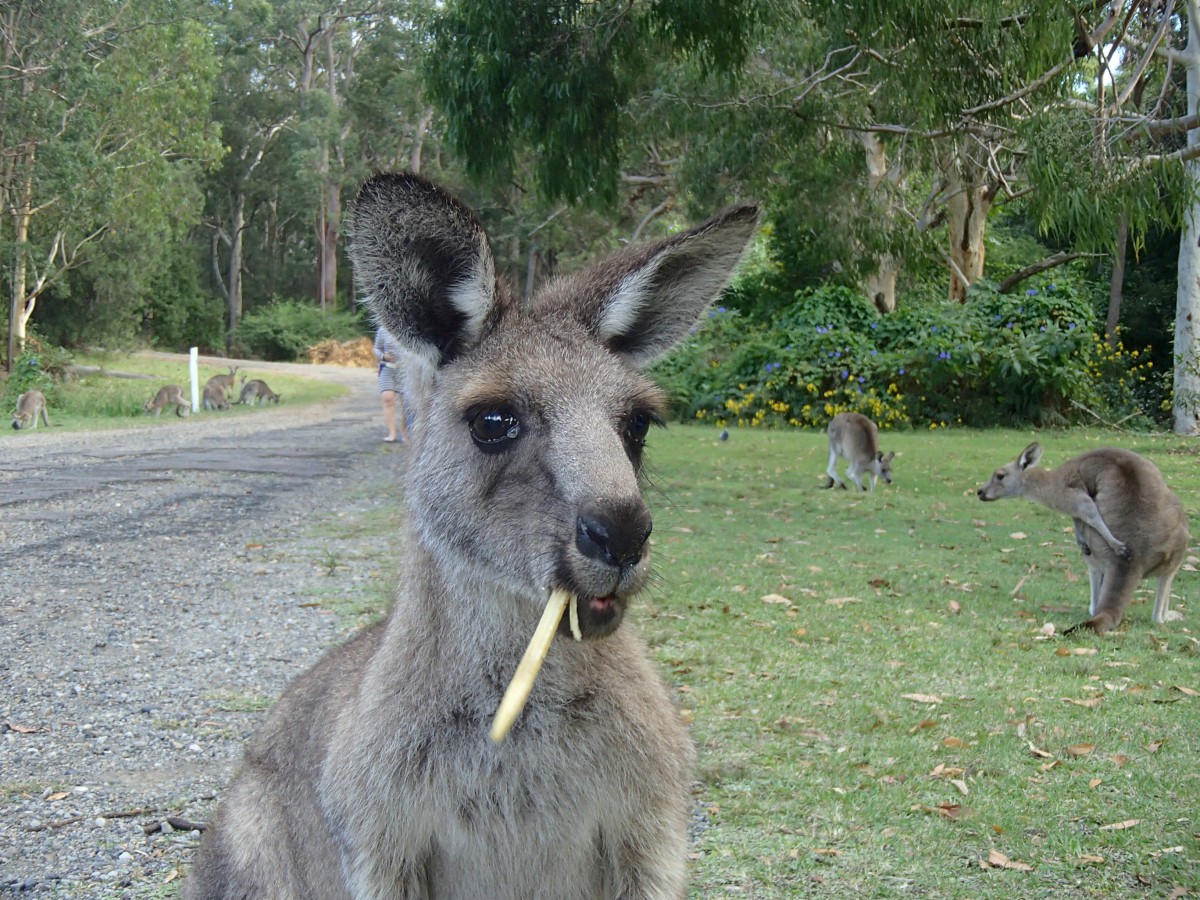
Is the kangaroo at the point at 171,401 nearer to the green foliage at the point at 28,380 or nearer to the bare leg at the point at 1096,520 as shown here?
the green foliage at the point at 28,380

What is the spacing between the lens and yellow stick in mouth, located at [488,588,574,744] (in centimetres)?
244

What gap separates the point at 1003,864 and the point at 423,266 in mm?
2729

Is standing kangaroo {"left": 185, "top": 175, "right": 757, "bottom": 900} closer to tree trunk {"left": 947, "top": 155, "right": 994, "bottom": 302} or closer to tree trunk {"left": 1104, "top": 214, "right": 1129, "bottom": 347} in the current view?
tree trunk {"left": 947, "top": 155, "right": 994, "bottom": 302}

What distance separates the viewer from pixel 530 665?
2.46 meters

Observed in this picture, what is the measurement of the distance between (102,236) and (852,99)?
104 ft

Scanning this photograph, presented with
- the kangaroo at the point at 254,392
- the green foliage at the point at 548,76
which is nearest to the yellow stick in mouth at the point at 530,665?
the green foliage at the point at 548,76

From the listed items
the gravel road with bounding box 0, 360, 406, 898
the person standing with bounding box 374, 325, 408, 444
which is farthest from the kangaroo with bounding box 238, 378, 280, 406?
the gravel road with bounding box 0, 360, 406, 898

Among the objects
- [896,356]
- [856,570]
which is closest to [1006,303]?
[896,356]

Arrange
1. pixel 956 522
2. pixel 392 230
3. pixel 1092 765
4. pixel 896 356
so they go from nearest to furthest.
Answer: pixel 392 230 < pixel 1092 765 < pixel 956 522 < pixel 896 356

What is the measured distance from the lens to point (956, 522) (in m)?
11.5

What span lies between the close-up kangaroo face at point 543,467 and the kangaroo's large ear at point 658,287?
10cm

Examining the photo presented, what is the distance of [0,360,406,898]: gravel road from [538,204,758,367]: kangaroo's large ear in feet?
7.35

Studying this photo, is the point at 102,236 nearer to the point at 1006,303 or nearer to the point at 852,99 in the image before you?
the point at 1006,303

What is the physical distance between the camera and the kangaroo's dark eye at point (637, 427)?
2.89 metres
